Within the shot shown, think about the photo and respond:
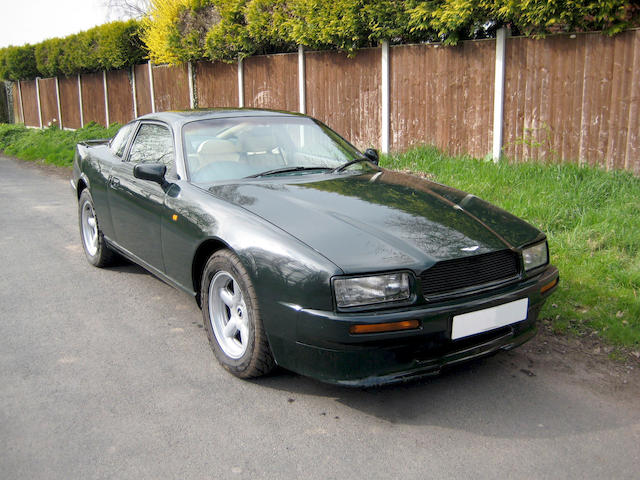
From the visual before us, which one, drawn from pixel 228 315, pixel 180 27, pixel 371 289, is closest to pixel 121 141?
pixel 228 315

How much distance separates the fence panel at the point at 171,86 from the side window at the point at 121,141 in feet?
32.2

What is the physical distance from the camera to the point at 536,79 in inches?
306

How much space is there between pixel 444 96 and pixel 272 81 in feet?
14.8

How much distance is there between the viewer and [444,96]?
895 cm

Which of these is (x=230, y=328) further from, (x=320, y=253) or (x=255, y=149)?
(x=255, y=149)

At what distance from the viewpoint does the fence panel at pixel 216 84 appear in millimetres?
13594

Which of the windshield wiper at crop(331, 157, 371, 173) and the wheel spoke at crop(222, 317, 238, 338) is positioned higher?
the windshield wiper at crop(331, 157, 371, 173)

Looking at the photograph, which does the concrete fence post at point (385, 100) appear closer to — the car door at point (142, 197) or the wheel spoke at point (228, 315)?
the car door at point (142, 197)

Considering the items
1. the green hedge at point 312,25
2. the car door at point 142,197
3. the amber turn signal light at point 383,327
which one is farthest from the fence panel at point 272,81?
the amber turn signal light at point 383,327

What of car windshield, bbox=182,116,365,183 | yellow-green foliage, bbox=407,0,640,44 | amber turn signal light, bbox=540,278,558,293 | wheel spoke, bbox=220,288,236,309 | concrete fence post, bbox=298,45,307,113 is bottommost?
wheel spoke, bbox=220,288,236,309

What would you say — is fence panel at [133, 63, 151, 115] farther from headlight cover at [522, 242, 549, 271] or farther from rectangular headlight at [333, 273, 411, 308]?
rectangular headlight at [333, 273, 411, 308]

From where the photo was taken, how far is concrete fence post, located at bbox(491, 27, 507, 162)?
26.4ft

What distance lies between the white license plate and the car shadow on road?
0.42 m

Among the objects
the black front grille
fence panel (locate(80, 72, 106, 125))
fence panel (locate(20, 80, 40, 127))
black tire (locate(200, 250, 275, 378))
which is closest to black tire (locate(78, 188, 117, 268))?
black tire (locate(200, 250, 275, 378))
